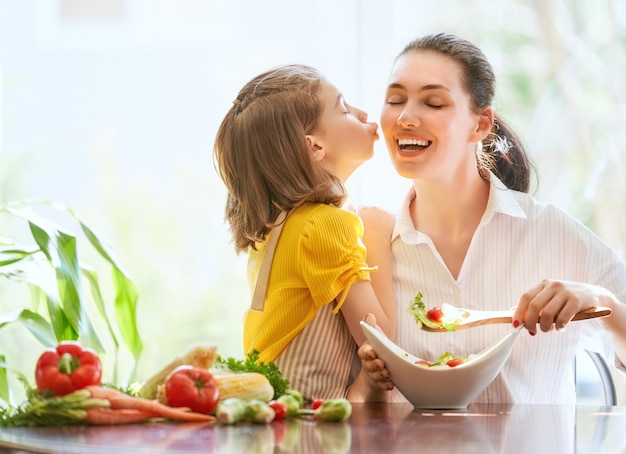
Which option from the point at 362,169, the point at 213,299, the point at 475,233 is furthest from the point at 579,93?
the point at 213,299

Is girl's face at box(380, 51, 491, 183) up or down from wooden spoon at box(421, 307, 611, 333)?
up

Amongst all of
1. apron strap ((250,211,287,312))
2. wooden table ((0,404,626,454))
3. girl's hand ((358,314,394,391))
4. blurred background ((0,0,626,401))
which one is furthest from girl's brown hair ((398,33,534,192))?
blurred background ((0,0,626,401))

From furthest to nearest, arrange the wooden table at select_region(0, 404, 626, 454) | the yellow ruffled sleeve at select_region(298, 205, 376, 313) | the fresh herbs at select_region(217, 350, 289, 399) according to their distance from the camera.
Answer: the yellow ruffled sleeve at select_region(298, 205, 376, 313) → the fresh herbs at select_region(217, 350, 289, 399) → the wooden table at select_region(0, 404, 626, 454)

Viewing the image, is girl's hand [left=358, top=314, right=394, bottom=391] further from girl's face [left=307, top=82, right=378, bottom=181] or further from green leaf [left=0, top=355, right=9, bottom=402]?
green leaf [left=0, top=355, right=9, bottom=402]

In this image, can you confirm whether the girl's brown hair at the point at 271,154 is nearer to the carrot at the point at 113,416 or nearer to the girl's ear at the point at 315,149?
the girl's ear at the point at 315,149

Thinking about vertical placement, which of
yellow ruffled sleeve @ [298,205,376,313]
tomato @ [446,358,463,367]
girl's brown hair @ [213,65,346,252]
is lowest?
tomato @ [446,358,463,367]

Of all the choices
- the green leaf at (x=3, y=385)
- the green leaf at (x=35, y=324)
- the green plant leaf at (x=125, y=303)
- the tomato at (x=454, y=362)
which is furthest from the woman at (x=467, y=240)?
the green leaf at (x=3, y=385)

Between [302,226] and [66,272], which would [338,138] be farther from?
[66,272]

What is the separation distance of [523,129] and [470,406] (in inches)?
68.5

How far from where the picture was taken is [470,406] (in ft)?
6.31

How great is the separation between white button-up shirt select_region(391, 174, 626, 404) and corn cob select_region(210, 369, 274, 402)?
0.63 meters

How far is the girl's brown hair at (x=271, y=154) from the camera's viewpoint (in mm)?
2105

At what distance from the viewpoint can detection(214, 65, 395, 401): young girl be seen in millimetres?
2006

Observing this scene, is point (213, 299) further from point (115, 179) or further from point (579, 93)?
point (579, 93)
